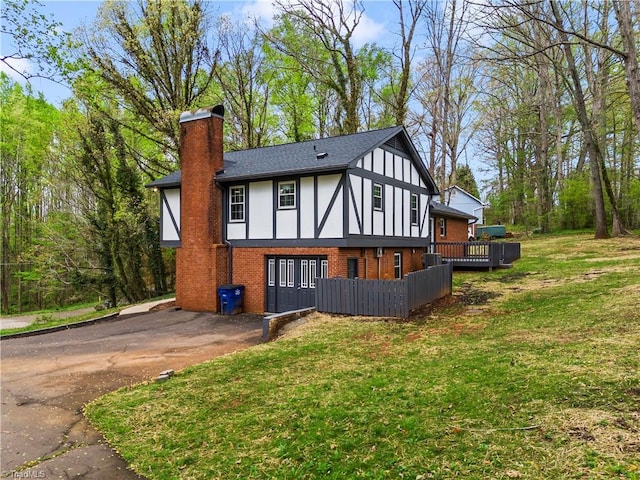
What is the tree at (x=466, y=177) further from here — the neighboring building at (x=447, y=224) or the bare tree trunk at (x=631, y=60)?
the bare tree trunk at (x=631, y=60)

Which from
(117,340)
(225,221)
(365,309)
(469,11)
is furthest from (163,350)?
(469,11)

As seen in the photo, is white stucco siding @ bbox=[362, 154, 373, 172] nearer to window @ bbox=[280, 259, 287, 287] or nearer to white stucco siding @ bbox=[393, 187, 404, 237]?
white stucco siding @ bbox=[393, 187, 404, 237]

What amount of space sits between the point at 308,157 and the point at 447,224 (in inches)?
545

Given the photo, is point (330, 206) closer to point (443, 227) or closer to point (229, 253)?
point (229, 253)

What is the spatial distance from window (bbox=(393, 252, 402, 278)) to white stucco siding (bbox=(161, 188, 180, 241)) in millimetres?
9249

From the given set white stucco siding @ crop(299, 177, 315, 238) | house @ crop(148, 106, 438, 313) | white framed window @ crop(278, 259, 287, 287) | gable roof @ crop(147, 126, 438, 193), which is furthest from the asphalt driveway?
gable roof @ crop(147, 126, 438, 193)

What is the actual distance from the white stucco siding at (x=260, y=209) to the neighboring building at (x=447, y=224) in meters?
10.9

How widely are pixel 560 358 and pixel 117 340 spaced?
1105 centimetres

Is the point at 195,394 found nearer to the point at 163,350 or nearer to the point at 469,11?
the point at 163,350

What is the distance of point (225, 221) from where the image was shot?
52.2ft

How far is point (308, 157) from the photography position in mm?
15203

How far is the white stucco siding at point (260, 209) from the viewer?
15.0 m

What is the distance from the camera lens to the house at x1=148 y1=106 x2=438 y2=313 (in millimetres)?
13969

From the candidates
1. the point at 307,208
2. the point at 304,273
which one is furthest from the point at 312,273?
the point at 307,208
